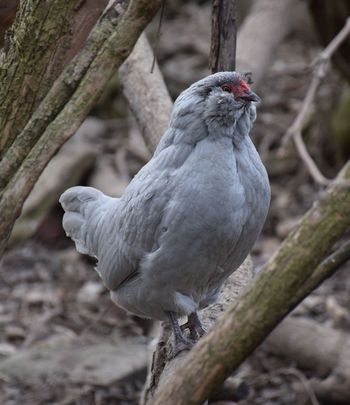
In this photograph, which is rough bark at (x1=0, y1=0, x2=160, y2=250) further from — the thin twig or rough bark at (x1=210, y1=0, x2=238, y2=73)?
rough bark at (x1=210, y1=0, x2=238, y2=73)

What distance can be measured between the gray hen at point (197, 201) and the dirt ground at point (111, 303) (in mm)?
832

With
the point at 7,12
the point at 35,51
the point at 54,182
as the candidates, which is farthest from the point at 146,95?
the point at 54,182

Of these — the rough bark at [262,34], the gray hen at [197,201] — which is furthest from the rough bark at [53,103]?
the rough bark at [262,34]

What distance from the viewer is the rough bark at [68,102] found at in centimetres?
274

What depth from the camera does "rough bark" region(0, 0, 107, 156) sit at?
2865 millimetres

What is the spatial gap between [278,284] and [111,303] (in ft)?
16.0

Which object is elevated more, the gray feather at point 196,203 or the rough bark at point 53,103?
the rough bark at point 53,103

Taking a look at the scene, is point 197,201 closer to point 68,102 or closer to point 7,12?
point 68,102

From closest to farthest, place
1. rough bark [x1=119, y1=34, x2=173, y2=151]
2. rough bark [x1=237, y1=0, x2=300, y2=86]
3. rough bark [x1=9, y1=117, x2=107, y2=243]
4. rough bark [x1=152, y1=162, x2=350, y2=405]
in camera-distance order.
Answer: rough bark [x1=152, y1=162, x2=350, y2=405]
rough bark [x1=119, y1=34, x2=173, y2=151]
rough bark [x1=237, y1=0, x2=300, y2=86]
rough bark [x1=9, y1=117, x2=107, y2=243]

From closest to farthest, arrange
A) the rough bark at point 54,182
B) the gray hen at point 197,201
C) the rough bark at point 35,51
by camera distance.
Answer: the rough bark at point 35,51 < the gray hen at point 197,201 < the rough bark at point 54,182

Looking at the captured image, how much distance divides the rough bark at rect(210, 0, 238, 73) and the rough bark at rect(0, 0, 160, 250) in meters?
0.72

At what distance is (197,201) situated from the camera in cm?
296

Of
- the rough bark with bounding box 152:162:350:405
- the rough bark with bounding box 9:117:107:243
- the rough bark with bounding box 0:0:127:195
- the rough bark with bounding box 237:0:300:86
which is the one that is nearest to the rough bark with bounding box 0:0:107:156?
the rough bark with bounding box 0:0:127:195

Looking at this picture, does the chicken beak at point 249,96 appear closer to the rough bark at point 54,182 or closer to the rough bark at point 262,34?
the rough bark at point 262,34
